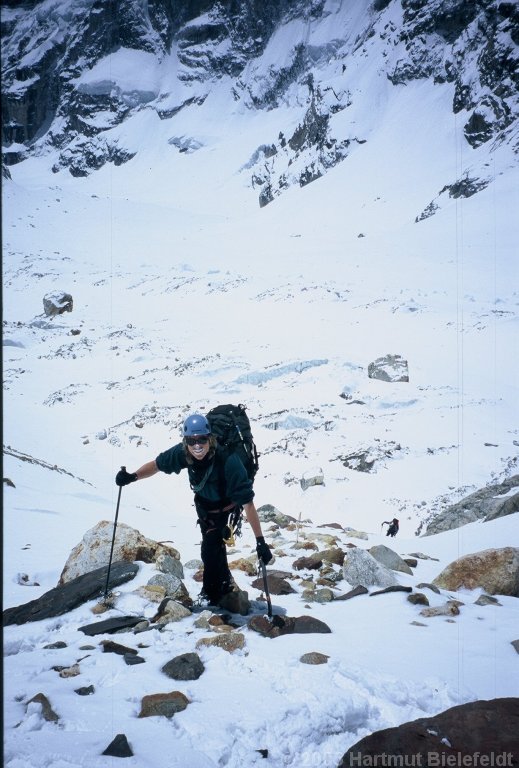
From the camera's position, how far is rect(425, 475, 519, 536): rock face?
25.9 ft

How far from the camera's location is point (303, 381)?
17.8 m

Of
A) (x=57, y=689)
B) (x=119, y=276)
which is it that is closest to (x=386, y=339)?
(x=57, y=689)

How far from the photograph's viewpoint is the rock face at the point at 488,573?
4977 millimetres

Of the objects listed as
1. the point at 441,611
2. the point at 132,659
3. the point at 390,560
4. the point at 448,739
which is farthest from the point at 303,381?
the point at 448,739

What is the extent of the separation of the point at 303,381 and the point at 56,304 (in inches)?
765

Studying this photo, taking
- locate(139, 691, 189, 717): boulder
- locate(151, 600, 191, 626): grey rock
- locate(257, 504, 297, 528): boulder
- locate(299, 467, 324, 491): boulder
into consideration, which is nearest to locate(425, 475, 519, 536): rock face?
locate(257, 504, 297, 528): boulder

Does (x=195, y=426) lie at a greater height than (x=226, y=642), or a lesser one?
greater

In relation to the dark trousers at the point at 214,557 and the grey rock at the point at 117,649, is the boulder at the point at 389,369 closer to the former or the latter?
the dark trousers at the point at 214,557

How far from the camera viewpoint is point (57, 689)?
294cm

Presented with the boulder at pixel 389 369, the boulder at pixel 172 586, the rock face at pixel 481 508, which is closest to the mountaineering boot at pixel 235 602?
the boulder at pixel 172 586

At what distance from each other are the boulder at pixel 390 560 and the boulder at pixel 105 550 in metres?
2.39

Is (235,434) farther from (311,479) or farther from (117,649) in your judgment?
(311,479)

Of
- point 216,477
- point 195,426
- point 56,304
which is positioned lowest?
point 216,477

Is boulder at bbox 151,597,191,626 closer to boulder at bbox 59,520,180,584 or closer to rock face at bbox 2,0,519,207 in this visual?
boulder at bbox 59,520,180,584
